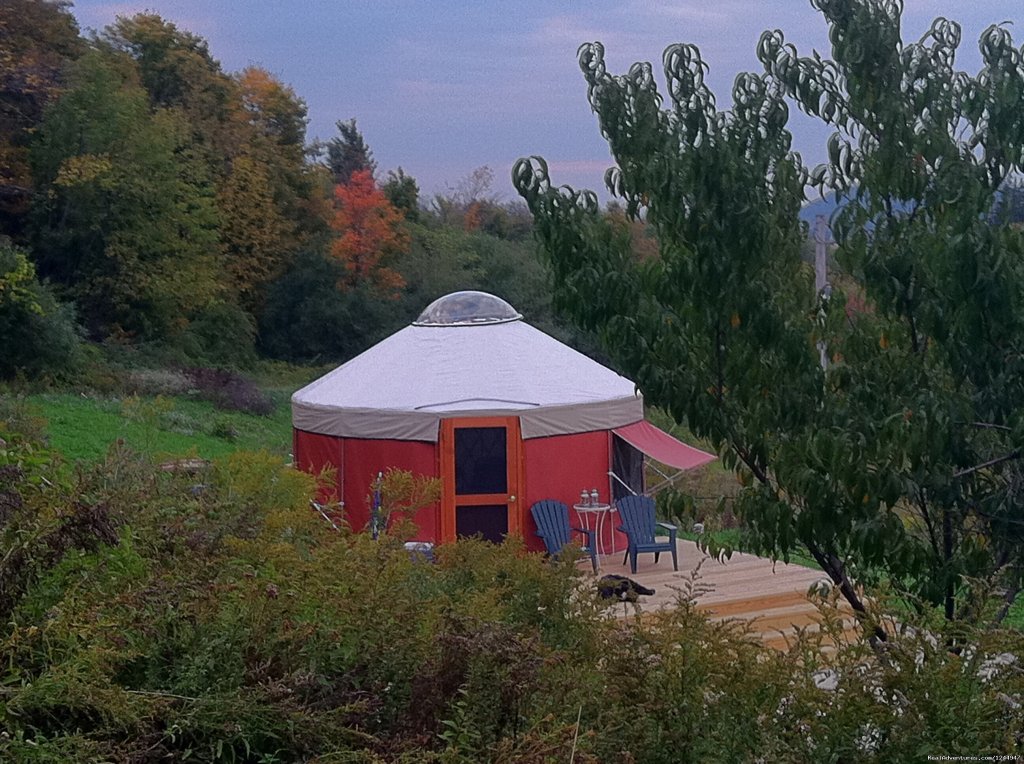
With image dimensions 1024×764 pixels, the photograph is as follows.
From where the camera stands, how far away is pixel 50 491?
7.11 feet

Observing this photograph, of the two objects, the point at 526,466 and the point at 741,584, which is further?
the point at 526,466

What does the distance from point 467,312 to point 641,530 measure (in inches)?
112

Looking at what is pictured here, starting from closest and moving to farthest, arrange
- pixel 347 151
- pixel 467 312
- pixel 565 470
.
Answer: pixel 565 470 < pixel 467 312 < pixel 347 151

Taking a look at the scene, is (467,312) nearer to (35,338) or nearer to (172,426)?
(172,426)

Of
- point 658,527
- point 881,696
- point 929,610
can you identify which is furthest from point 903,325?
point 658,527

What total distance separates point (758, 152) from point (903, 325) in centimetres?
65

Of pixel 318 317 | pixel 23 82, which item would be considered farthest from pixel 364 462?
pixel 318 317

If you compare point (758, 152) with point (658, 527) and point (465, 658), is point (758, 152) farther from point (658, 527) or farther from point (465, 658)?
point (658, 527)

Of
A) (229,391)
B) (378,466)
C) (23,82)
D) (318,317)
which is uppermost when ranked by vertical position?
(23,82)

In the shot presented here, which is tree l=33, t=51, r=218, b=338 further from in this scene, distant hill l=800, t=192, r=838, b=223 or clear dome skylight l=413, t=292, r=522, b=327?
distant hill l=800, t=192, r=838, b=223

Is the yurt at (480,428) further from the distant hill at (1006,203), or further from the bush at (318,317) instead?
the bush at (318,317)

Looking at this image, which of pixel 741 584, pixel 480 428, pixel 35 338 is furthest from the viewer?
pixel 35 338

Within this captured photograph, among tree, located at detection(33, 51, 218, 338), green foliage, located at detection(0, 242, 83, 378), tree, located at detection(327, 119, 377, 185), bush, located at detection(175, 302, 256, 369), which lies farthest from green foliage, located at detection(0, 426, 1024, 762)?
tree, located at detection(327, 119, 377, 185)

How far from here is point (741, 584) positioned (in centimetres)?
760
